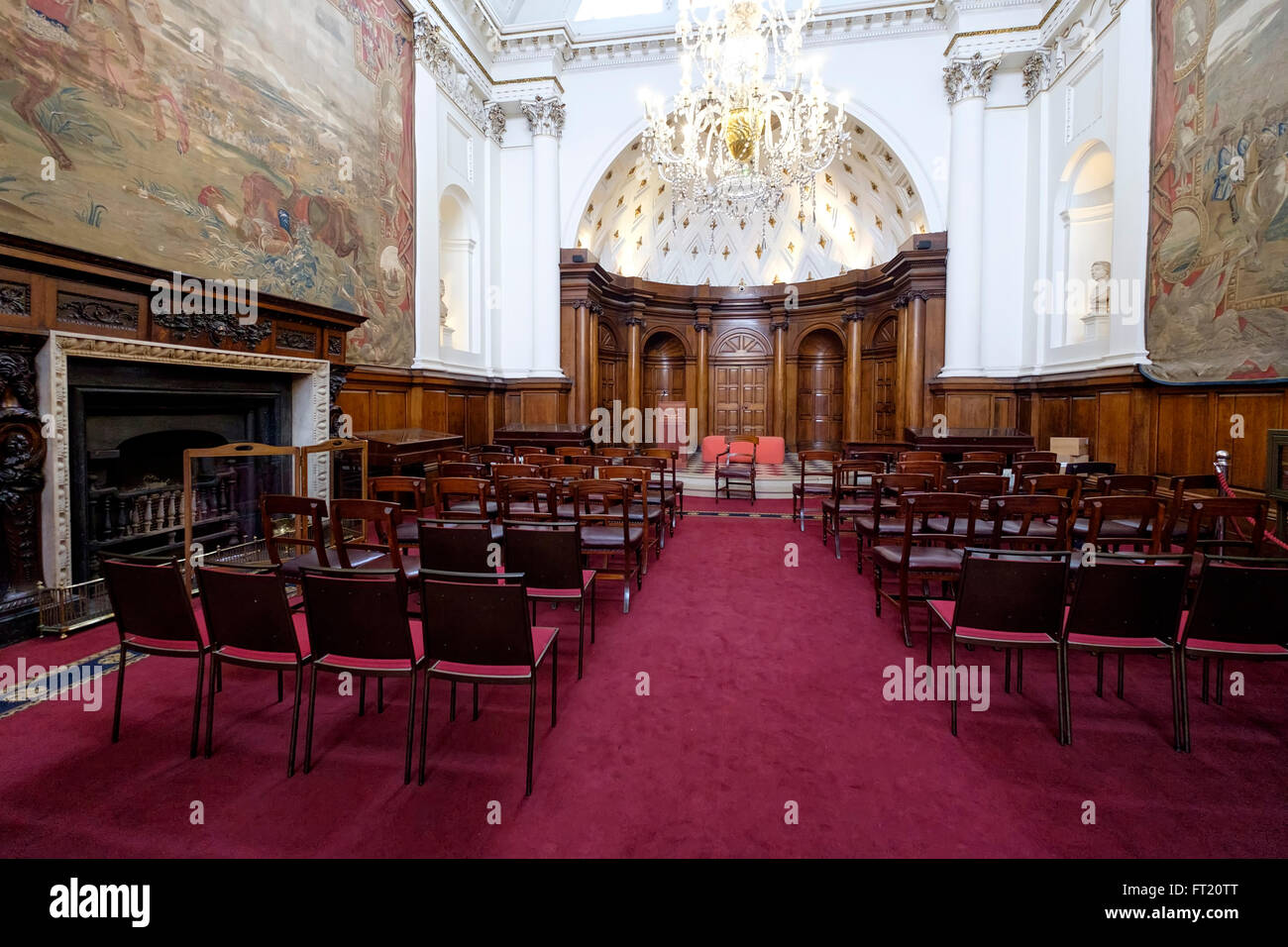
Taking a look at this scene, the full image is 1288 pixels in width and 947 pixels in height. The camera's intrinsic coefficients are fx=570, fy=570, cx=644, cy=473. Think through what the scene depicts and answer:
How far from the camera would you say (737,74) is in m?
7.91

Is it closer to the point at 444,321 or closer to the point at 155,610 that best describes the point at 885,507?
the point at 155,610

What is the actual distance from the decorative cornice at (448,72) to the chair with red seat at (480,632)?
34.7 feet

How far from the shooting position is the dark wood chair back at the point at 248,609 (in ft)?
7.60

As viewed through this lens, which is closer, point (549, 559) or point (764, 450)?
point (549, 559)

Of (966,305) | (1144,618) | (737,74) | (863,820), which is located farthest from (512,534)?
(966,305)

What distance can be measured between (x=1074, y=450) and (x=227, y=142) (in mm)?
10900

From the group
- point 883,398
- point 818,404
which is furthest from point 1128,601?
point 818,404

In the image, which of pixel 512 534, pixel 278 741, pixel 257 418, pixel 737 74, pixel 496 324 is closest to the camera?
pixel 278 741

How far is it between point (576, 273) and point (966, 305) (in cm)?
784

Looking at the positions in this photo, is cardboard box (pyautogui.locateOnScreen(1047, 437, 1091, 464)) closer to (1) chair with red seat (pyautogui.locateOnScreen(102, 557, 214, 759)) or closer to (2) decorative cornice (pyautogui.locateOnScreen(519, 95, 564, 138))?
(1) chair with red seat (pyautogui.locateOnScreen(102, 557, 214, 759))

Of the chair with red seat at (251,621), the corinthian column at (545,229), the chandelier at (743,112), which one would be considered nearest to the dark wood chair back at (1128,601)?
the chair with red seat at (251,621)

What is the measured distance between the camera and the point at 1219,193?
5.86 meters

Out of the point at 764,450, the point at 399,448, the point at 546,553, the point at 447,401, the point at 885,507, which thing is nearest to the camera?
the point at 546,553
